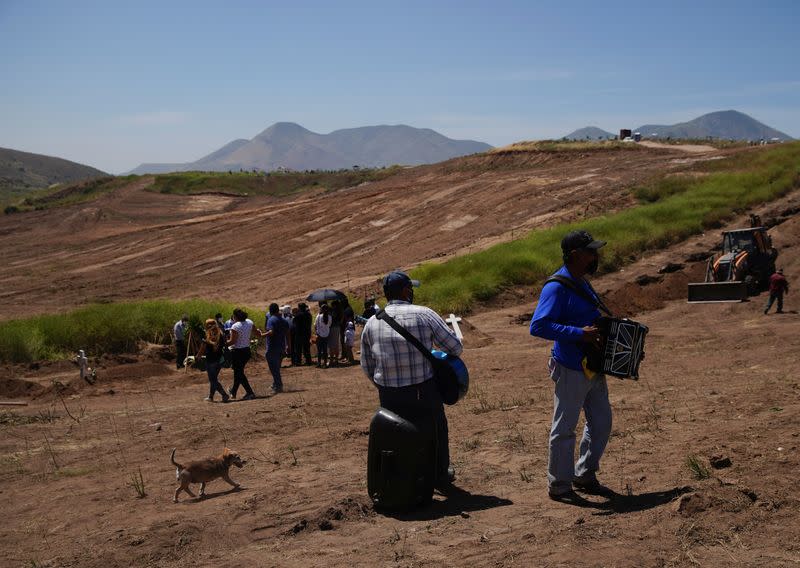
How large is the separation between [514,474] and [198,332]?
12634 mm

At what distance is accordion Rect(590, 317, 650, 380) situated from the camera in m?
6.05

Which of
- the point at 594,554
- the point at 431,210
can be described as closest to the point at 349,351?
the point at 594,554

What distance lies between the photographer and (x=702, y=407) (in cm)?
920

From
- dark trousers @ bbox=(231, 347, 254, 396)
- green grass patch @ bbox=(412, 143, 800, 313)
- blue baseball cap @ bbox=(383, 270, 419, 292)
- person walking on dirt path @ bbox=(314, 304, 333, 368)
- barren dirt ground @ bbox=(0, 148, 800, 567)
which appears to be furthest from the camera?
green grass patch @ bbox=(412, 143, 800, 313)

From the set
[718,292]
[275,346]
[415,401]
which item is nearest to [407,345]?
[415,401]

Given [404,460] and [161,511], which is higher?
[404,460]

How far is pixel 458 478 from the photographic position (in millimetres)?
7312

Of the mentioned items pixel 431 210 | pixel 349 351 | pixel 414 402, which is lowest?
pixel 349 351

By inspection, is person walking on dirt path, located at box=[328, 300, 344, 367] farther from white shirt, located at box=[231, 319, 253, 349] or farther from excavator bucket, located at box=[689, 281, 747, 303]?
excavator bucket, located at box=[689, 281, 747, 303]

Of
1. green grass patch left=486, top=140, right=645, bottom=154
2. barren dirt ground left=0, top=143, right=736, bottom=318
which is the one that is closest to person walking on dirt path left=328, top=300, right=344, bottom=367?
barren dirt ground left=0, top=143, right=736, bottom=318

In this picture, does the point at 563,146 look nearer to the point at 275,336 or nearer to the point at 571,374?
the point at 275,336

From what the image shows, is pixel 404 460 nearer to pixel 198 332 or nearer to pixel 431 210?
pixel 198 332

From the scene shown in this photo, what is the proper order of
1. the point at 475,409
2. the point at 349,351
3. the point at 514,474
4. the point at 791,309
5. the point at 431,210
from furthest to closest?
1. the point at 431,210
2. the point at 791,309
3. the point at 349,351
4. the point at 475,409
5. the point at 514,474

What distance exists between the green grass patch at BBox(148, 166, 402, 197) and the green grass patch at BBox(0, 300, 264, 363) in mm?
42919
